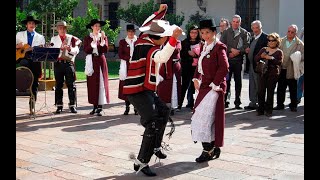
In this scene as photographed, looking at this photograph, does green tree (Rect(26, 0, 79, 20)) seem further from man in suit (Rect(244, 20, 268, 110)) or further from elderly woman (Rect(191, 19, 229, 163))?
elderly woman (Rect(191, 19, 229, 163))

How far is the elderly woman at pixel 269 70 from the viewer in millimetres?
9586

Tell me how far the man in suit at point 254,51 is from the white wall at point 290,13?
35.8 feet

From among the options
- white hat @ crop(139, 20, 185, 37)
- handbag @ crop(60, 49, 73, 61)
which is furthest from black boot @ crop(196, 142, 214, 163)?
handbag @ crop(60, 49, 73, 61)

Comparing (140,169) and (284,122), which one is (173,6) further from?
(140,169)

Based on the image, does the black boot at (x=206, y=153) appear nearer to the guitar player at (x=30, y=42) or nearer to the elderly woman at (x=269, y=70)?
the elderly woman at (x=269, y=70)

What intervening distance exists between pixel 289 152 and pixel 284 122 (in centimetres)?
247

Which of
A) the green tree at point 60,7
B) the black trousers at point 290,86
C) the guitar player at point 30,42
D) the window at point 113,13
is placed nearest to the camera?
the guitar player at point 30,42

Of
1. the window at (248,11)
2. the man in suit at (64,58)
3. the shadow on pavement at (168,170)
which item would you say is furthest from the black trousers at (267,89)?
the window at (248,11)

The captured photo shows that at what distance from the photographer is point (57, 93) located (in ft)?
32.6

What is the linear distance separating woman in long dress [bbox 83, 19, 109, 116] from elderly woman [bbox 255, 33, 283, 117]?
123 inches

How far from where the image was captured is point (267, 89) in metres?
9.79

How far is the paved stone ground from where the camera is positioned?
5.68 metres

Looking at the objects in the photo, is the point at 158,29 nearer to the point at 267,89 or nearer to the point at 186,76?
the point at 267,89
